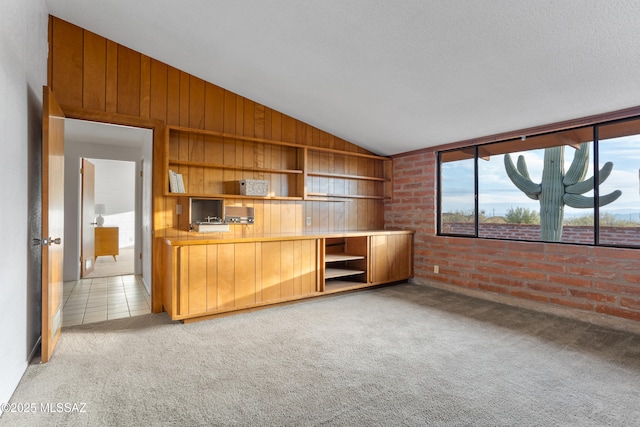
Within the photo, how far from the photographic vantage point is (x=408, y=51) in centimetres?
272

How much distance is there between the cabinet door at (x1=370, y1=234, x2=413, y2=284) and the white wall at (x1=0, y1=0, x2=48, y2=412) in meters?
3.51

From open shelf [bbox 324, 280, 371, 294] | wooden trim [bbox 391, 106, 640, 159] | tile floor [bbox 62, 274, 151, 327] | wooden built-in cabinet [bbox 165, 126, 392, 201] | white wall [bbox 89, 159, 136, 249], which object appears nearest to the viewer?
wooden trim [bbox 391, 106, 640, 159]

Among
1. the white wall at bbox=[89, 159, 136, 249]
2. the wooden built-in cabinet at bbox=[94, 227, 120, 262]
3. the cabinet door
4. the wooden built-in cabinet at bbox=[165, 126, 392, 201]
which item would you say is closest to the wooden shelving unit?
the cabinet door

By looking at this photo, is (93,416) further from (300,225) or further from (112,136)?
(112,136)

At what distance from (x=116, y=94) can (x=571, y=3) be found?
3.83 m

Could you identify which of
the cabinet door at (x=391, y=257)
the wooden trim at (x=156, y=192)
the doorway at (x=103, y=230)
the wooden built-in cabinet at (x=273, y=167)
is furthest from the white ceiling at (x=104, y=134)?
the cabinet door at (x=391, y=257)

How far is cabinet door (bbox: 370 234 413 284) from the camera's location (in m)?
4.55

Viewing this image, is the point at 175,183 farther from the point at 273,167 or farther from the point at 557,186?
the point at 557,186

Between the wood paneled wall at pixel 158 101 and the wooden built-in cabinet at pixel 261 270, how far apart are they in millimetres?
569

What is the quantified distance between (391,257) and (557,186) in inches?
84.1

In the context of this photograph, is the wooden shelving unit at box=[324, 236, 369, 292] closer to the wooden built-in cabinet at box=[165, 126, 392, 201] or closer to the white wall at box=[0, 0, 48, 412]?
the wooden built-in cabinet at box=[165, 126, 392, 201]

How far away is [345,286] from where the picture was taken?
14.1ft

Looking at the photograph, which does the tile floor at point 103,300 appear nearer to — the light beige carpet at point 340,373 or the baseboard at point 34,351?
the light beige carpet at point 340,373

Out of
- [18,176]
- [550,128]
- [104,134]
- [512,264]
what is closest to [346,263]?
[512,264]
